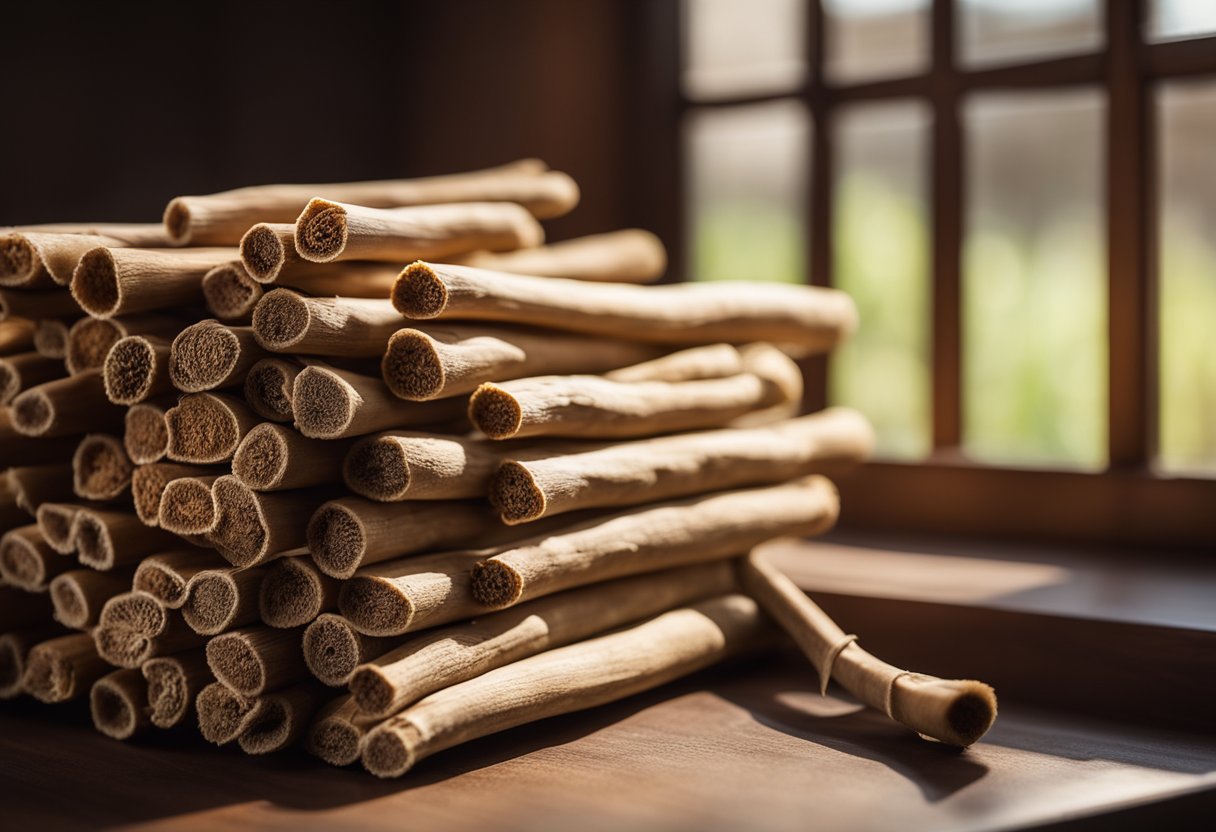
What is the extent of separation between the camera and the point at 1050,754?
1.59 metres

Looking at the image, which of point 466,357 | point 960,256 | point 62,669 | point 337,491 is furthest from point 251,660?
point 960,256

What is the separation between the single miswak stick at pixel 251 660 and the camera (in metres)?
1.53

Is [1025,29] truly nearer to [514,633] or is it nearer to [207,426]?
[514,633]

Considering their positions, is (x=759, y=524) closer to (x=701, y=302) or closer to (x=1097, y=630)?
(x=701, y=302)

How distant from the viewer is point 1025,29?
247 cm

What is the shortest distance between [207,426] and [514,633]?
45 cm

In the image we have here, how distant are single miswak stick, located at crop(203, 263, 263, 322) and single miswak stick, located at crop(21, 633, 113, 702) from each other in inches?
19.5

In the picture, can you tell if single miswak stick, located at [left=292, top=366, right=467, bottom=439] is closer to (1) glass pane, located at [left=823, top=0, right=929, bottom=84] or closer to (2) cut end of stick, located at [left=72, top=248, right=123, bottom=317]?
(2) cut end of stick, located at [left=72, top=248, right=123, bottom=317]

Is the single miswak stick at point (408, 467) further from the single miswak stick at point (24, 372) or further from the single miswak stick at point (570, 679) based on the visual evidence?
the single miswak stick at point (24, 372)

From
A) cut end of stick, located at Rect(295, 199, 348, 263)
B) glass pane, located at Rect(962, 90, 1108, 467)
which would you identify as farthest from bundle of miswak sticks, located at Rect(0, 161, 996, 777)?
glass pane, located at Rect(962, 90, 1108, 467)

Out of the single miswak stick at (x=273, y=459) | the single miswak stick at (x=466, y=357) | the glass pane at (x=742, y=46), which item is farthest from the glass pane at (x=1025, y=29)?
the single miswak stick at (x=273, y=459)

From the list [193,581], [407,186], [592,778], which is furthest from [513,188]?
[592,778]

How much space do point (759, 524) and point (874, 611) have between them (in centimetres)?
22

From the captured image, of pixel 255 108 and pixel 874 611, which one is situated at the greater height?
pixel 255 108
